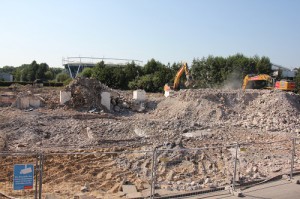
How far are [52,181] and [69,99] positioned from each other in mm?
14430

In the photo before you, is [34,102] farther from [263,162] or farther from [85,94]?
[263,162]

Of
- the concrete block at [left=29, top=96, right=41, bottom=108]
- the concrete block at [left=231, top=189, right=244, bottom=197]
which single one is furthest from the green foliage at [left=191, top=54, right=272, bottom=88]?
the concrete block at [left=231, top=189, right=244, bottom=197]

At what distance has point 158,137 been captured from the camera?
58.9ft

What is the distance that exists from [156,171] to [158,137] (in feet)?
18.3

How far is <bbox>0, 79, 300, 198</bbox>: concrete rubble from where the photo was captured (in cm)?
1198

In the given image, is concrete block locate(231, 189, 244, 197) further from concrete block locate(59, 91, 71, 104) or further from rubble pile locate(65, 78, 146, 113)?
concrete block locate(59, 91, 71, 104)

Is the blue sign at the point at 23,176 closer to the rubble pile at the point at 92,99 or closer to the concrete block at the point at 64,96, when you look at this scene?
the rubble pile at the point at 92,99

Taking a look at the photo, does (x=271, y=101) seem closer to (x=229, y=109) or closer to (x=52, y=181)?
(x=229, y=109)

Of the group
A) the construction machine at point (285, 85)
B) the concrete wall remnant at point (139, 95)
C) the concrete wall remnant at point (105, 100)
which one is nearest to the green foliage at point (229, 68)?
the concrete wall remnant at point (139, 95)

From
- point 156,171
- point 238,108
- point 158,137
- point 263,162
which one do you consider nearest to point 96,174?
point 156,171

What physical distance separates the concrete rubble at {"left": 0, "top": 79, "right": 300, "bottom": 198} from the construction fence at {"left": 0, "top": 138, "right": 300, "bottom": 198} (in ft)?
0.12

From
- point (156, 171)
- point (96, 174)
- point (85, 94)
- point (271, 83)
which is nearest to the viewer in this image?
point (156, 171)

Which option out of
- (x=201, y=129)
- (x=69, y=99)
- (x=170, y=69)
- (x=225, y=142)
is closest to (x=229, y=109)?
(x=201, y=129)

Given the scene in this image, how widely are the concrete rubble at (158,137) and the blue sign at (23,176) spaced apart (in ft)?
7.45
